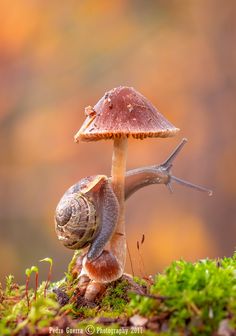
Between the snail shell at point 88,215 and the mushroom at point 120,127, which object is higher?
the mushroom at point 120,127

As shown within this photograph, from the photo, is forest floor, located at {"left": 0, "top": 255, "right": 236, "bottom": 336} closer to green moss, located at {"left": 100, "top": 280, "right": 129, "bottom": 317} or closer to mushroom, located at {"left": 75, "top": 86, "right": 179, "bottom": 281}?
green moss, located at {"left": 100, "top": 280, "right": 129, "bottom": 317}

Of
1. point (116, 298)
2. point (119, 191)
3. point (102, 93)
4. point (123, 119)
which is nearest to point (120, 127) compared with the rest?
point (123, 119)

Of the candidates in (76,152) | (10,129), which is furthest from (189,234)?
(10,129)

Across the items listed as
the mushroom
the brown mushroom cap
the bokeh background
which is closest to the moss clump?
the mushroom

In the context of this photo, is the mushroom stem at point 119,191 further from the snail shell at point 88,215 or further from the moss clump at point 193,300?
the moss clump at point 193,300

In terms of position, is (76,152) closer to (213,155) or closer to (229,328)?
(213,155)

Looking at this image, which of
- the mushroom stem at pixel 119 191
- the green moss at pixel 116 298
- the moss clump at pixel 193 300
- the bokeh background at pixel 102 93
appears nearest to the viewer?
the moss clump at pixel 193 300

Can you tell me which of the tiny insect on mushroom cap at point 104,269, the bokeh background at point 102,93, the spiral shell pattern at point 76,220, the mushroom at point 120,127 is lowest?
the tiny insect on mushroom cap at point 104,269

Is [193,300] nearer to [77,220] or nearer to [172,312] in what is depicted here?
[172,312]

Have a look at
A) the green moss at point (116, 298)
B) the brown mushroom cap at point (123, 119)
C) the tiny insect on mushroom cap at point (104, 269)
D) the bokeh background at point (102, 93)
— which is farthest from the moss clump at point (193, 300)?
the bokeh background at point (102, 93)
